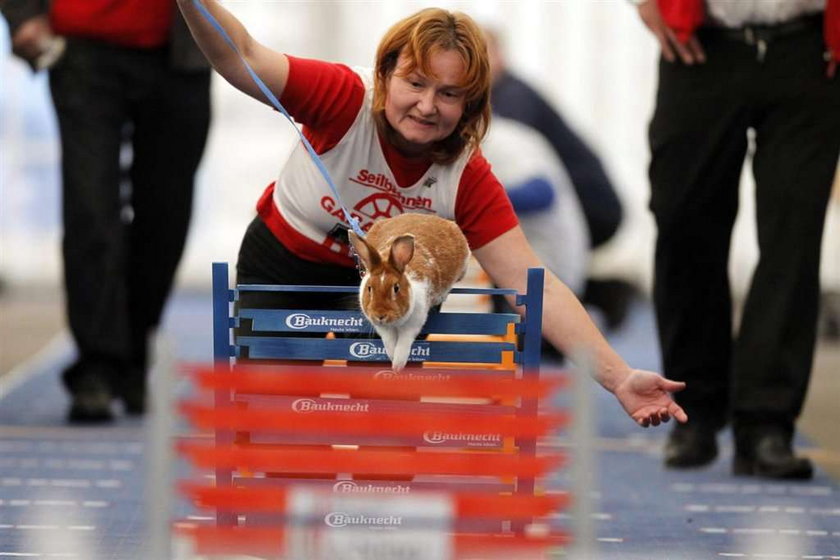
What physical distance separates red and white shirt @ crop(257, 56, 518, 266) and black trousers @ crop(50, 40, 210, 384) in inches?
79.4

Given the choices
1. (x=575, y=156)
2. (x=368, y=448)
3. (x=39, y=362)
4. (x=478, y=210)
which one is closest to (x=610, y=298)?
(x=575, y=156)

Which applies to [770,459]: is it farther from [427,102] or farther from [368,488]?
[368,488]

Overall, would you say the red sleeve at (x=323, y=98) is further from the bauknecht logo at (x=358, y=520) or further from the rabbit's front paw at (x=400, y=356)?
the bauknecht logo at (x=358, y=520)

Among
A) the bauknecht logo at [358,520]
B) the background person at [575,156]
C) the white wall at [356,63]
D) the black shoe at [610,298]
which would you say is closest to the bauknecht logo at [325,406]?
the bauknecht logo at [358,520]

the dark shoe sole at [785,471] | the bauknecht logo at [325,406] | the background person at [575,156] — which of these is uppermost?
the background person at [575,156]

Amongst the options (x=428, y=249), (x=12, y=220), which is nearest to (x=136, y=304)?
(x=428, y=249)

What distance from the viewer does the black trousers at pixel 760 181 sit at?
423 cm

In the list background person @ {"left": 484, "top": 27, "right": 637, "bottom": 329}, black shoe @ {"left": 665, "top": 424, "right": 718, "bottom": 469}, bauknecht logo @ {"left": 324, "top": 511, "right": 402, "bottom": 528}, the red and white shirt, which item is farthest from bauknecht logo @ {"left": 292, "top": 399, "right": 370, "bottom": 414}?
background person @ {"left": 484, "top": 27, "right": 637, "bottom": 329}

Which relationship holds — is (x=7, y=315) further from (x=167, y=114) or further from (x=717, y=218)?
(x=717, y=218)

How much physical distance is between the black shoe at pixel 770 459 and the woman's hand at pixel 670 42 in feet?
3.48

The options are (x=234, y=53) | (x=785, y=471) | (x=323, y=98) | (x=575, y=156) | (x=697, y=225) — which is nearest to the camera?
(x=234, y=53)

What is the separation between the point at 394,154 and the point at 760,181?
4.94ft

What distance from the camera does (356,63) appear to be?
1045cm

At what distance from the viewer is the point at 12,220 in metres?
10.6
